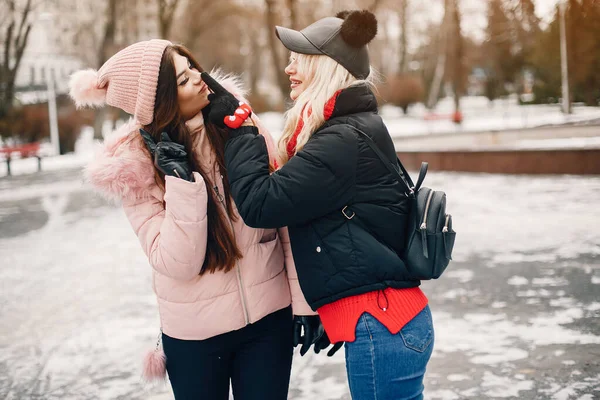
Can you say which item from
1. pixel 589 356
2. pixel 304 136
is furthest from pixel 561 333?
pixel 304 136

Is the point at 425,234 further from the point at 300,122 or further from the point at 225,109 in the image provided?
the point at 225,109

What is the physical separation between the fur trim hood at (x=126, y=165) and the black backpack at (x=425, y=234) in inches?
29.5

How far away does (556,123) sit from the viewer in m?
15.5

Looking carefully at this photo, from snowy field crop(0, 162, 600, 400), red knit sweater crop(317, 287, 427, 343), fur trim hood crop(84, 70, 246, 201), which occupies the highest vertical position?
fur trim hood crop(84, 70, 246, 201)

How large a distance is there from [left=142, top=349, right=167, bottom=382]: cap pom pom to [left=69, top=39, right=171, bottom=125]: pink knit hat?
33.6 inches

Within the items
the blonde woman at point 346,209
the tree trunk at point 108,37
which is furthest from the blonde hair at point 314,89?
the tree trunk at point 108,37

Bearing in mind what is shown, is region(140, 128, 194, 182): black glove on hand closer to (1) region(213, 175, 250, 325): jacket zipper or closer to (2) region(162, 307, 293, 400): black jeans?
(1) region(213, 175, 250, 325): jacket zipper

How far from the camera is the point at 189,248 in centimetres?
226

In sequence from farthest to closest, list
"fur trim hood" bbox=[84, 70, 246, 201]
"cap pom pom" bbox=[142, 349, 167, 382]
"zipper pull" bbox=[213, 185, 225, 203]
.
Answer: "cap pom pom" bbox=[142, 349, 167, 382] < "zipper pull" bbox=[213, 185, 225, 203] < "fur trim hood" bbox=[84, 70, 246, 201]

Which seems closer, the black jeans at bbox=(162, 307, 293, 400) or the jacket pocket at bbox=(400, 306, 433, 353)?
the jacket pocket at bbox=(400, 306, 433, 353)

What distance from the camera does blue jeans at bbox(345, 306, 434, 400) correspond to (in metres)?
2.15

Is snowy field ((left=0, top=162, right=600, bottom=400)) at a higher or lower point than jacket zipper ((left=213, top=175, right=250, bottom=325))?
lower

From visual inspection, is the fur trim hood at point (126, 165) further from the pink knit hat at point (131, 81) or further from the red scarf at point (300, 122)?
the red scarf at point (300, 122)

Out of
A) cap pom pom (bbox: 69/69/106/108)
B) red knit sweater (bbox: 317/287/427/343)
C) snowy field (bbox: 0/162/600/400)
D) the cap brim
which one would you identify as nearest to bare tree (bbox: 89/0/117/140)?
snowy field (bbox: 0/162/600/400)
